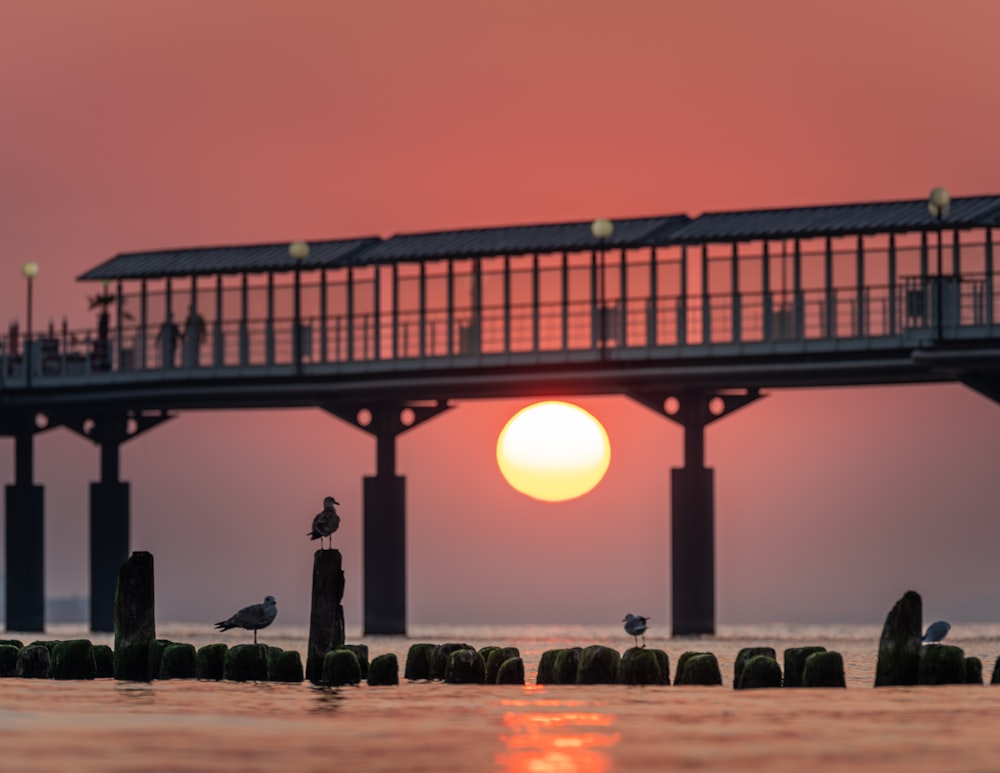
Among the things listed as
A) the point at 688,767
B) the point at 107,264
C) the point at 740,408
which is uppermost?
the point at 107,264

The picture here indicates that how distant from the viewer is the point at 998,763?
33.8 meters

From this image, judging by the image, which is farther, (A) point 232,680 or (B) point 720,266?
(B) point 720,266

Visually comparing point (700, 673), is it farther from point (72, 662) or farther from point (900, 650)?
point (72, 662)

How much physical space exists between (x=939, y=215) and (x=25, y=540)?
3774 cm

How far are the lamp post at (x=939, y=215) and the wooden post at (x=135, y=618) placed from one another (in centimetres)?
2336

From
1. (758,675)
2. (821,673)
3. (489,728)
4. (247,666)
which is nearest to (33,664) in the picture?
(247,666)

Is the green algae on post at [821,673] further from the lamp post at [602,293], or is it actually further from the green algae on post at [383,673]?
the lamp post at [602,293]

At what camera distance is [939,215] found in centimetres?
6638

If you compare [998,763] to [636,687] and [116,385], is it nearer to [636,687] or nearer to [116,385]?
[636,687]

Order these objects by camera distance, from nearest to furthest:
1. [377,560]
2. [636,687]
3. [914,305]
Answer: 1. [636,687]
2. [914,305]
3. [377,560]

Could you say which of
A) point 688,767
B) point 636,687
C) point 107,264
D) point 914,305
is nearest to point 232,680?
point 636,687

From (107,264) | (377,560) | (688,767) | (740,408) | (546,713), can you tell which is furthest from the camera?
(107,264)

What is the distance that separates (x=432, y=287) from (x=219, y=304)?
25.4 feet

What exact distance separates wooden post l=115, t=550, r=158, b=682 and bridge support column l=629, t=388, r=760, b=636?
24.9 metres
